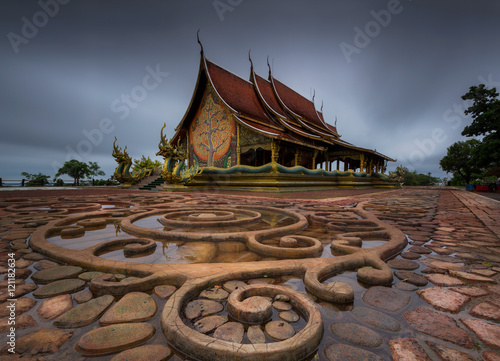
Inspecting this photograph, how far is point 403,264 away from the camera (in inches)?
56.9

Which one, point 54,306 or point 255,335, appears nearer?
point 255,335

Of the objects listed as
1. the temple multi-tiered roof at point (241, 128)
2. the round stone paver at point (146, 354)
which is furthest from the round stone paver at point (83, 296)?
the temple multi-tiered roof at point (241, 128)

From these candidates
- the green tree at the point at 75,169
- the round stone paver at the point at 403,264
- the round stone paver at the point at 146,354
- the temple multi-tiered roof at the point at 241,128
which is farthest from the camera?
the green tree at the point at 75,169

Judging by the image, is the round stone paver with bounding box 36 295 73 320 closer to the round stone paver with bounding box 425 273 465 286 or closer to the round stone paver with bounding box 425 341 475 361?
the round stone paver with bounding box 425 341 475 361

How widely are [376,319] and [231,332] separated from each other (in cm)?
58

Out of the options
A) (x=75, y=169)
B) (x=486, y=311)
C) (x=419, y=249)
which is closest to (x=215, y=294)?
(x=486, y=311)

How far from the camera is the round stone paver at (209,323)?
2.65 ft

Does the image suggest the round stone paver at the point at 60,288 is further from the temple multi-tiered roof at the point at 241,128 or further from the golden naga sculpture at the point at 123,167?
the golden naga sculpture at the point at 123,167

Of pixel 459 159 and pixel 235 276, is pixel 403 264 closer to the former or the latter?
pixel 235 276

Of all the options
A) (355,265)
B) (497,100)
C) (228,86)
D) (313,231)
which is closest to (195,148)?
(228,86)

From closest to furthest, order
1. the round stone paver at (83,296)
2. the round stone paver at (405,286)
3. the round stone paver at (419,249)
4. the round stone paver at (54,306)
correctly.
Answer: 1. the round stone paver at (54,306)
2. the round stone paver at (83,296)
3. the round stone paver at (405,286)
4. the round stone paver at (419,249)

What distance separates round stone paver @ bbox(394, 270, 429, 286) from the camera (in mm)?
1199

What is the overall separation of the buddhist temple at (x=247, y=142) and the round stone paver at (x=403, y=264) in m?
7.00

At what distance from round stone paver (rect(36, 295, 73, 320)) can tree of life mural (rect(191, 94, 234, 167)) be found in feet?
38.5
